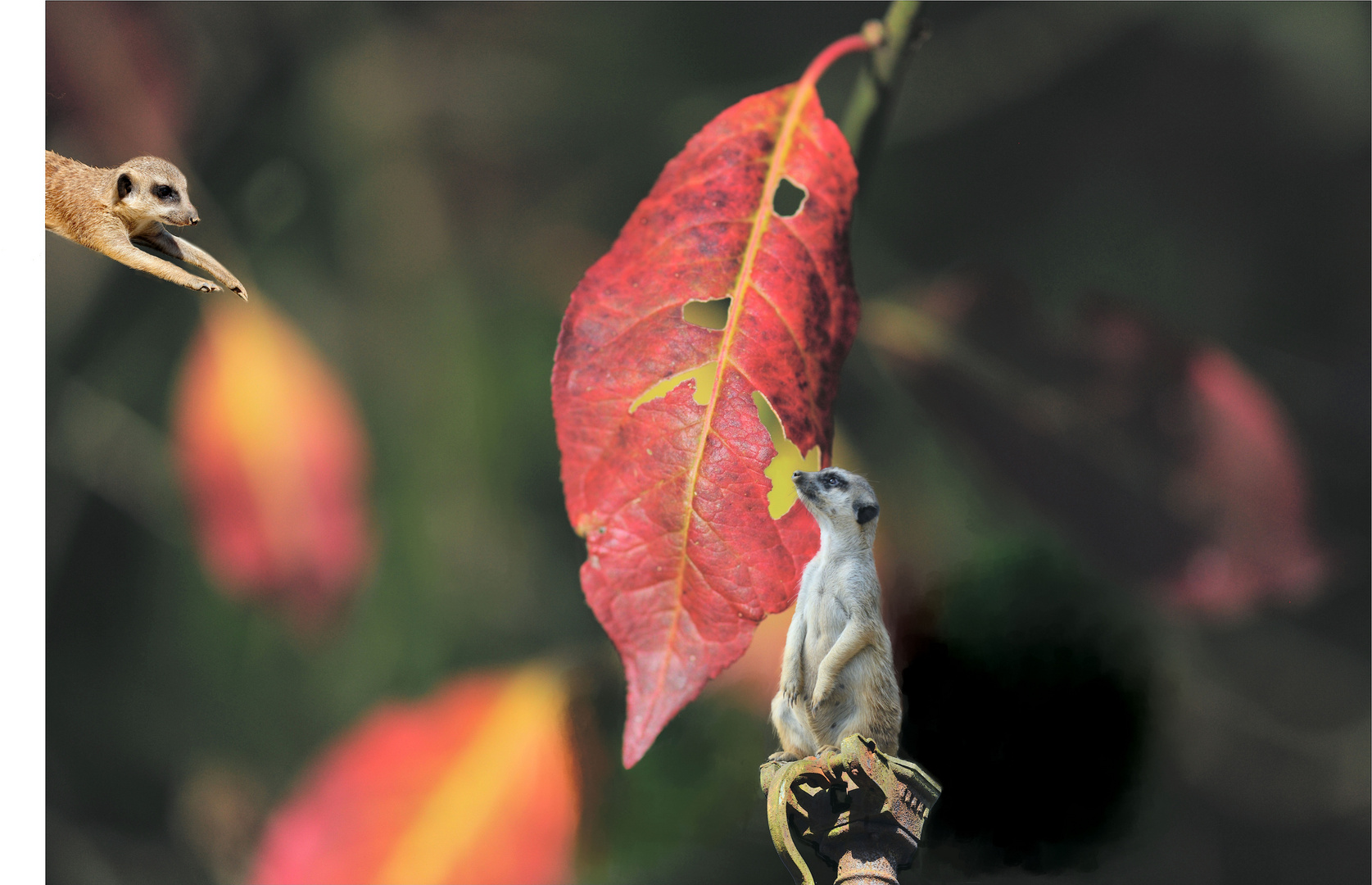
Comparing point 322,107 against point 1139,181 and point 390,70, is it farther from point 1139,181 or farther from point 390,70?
point 1139,181

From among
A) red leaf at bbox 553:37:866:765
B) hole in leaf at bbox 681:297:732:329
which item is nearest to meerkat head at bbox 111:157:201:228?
red leaf at bbox 553:37:866:765

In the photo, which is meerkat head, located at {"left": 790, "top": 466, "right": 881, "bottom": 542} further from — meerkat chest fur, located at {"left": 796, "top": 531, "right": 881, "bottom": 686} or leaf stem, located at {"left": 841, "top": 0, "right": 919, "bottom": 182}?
leaf stem, located at {"left": 841, "top": 0, "right": 919, "bottom": 182}

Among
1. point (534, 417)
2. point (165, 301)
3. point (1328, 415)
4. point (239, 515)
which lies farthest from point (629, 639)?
point (1328, 415)

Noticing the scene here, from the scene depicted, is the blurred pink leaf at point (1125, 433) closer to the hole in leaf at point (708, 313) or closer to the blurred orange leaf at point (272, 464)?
the hole in leaf at point (708, 313)

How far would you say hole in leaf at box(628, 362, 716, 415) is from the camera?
3.66 feet

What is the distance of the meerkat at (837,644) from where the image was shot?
1031 millimetres

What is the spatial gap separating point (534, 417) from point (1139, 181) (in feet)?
3.14

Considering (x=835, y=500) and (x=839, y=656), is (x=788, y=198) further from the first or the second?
(x=839, y=656)

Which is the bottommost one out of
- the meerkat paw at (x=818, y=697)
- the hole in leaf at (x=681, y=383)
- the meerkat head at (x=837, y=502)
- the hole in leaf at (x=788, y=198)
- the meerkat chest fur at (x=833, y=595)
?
the meerkat paw at (x=818, y=697)

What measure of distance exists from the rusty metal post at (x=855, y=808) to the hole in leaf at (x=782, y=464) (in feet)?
0.99

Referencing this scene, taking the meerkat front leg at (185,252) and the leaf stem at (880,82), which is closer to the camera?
the meerkat front leg at (185,252)

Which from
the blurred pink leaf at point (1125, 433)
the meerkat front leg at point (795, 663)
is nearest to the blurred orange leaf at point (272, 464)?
the meerkat front leg at point (795, 663)

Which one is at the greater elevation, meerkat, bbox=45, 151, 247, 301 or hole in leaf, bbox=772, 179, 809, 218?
meerkat, bbox=45, 151, 247, 301

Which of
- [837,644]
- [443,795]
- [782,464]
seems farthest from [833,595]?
[443,795]
